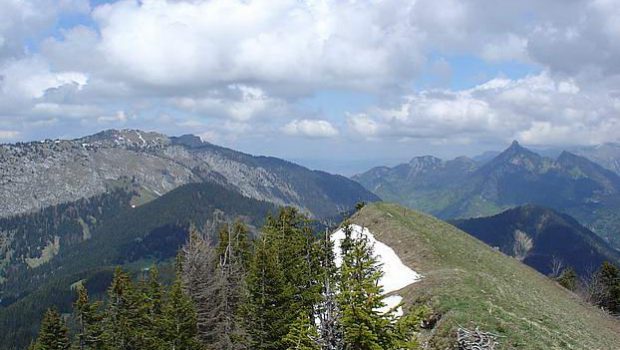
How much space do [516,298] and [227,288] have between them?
34.5 meters

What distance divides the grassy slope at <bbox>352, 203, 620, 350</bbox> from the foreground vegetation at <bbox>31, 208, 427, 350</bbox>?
217 inches

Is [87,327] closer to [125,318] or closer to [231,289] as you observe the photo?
[125,318]

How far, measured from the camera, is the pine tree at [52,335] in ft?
174

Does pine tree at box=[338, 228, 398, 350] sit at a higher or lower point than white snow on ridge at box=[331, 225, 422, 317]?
higher

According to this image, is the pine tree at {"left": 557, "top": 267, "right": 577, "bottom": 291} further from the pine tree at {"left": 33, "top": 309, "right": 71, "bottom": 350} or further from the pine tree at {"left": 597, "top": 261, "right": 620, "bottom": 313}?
the pine tree at {"left": 33, "top": 309, "right": 71, "bottom": 350}

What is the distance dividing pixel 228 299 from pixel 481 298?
3746cm

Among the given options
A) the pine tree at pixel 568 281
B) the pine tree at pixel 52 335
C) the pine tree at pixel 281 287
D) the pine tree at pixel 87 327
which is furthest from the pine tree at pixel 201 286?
the pine tree at pixel 568 281

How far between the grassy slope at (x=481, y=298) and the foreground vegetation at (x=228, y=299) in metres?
5.51

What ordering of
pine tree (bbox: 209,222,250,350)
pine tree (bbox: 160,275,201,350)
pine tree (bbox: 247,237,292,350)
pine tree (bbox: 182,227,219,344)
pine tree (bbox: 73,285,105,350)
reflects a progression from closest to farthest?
pine tree (bbox: 247,237,292,350) → pine tree (bbox: 160,275,201,350) → pine tree (bbox: 209,222,250,350) → pine tree (bbox: 73,285,105,350) → pine tree (bbox: 182,227,219,344)

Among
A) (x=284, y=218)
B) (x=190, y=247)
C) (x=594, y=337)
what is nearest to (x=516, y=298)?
(x=594, y=337)

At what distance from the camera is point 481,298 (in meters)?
33.8

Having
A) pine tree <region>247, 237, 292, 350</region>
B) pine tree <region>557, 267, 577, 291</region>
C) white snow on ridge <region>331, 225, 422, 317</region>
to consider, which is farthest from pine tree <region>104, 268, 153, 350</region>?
pine tree <region>557, 267, 577, 291</region>

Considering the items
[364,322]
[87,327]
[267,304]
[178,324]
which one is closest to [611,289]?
[267,304]

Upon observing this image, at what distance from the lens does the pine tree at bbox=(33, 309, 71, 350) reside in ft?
174
